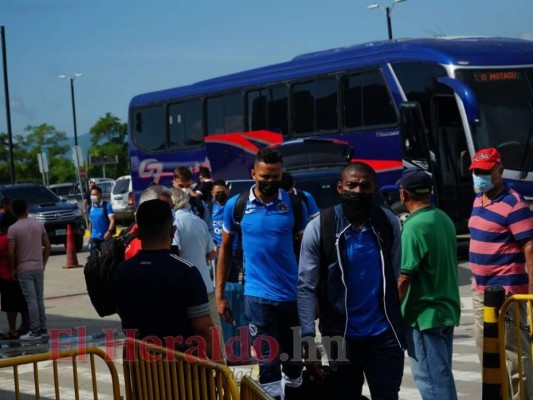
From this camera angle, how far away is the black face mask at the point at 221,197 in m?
15.5

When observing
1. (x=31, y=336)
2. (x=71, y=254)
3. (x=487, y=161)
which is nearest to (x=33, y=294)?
(x=31, y=336)

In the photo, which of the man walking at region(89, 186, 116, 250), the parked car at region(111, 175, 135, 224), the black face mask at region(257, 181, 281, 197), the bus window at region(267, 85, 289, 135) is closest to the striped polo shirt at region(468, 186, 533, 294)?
the black face mask at region(257, 181, 281, 197)

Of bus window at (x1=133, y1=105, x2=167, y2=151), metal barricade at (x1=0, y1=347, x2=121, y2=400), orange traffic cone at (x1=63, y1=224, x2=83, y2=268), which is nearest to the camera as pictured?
metal barricade at (x1=0, y1=347, x2=121, y2=400)

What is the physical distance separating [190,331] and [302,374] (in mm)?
849

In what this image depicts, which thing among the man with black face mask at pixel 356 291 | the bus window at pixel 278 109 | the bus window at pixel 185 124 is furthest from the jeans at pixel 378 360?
the bus window at pixel 185 124

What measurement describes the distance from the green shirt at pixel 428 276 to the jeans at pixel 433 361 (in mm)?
69

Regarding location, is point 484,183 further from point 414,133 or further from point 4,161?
point 4,161

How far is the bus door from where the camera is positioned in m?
20.9

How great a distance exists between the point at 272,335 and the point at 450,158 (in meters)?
13.6

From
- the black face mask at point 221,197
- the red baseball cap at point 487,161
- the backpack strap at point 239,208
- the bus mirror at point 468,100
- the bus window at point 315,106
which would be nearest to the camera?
the red baseball cap at point 487,161

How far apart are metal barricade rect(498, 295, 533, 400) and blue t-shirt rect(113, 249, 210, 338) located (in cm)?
181

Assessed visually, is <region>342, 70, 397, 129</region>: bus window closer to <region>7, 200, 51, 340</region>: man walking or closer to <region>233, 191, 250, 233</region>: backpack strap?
<region>7, 200, 51, 340</region>: man walking

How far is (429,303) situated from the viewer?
699 cm

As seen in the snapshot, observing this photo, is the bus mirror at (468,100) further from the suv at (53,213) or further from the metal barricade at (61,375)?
the suv at (53,213)
